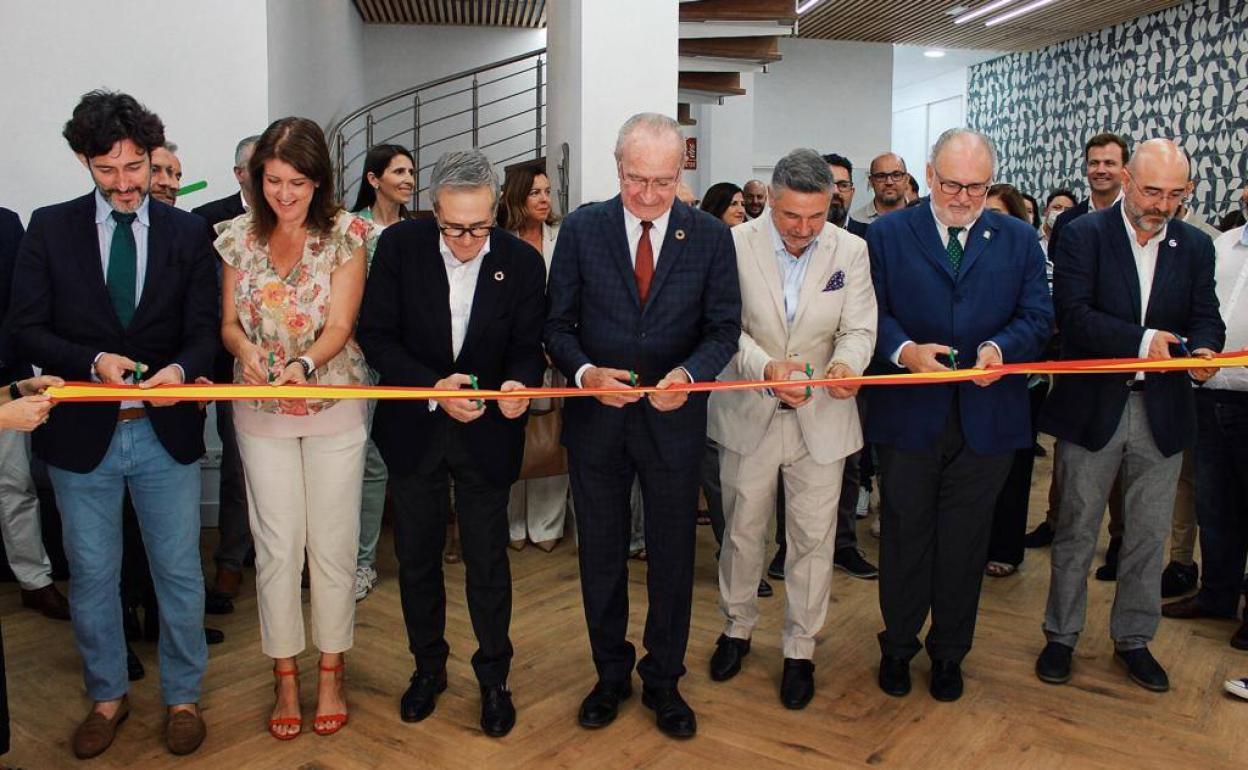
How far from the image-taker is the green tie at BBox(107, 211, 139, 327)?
2.68m

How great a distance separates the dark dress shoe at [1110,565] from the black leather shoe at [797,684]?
194cm

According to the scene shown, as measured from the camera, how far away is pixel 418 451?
9.21ft

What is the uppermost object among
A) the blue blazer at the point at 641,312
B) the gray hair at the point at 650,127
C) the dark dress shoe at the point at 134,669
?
the gray hair at the point at 650,127

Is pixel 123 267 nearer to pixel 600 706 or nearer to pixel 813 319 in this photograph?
pixel 600 706

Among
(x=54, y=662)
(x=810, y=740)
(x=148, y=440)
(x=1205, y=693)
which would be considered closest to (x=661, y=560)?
(x=810, y=740)

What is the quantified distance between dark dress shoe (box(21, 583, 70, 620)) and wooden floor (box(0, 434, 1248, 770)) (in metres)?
0.05

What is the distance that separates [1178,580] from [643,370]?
9.28 ft

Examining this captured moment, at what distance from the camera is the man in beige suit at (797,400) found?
119 inches

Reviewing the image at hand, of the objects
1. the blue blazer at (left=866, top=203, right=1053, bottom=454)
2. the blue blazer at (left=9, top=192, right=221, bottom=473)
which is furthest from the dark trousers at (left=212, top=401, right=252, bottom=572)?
the blue blazer at (left=866, top=203, right=1053, bottom=454)

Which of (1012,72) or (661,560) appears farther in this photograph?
(1012,72)

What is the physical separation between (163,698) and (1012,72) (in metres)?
13.2

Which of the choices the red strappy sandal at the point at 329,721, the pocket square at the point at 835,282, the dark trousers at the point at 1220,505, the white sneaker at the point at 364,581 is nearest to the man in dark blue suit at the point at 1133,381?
the dark trousers at the point at 1220,505

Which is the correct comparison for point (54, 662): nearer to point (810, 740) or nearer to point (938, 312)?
point (810, 740)

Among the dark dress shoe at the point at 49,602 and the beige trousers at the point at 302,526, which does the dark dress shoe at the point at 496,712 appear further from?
the dark dress shoe at the point at 49,602
